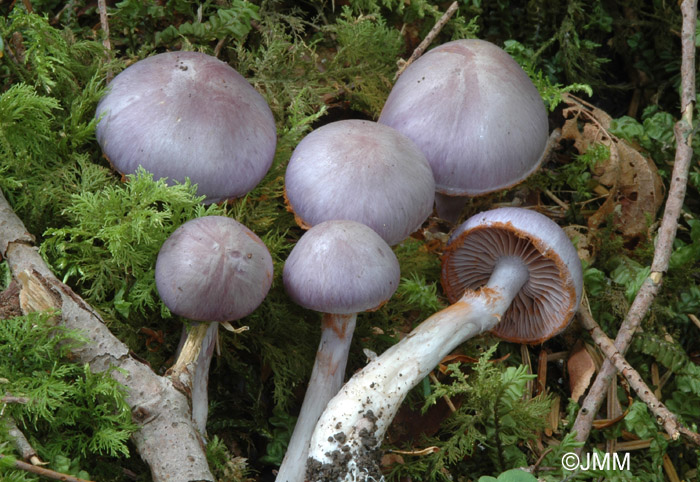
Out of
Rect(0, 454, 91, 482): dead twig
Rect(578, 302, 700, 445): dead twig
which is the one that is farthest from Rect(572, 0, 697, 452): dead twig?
Rect(0, 454, 91, 482): dead twig

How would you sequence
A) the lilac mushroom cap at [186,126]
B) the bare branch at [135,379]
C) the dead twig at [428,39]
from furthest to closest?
1. the dead twig at [428,39]
2. the lilac mushroom cap at [186,126]
3. the bare branch at [135,379]

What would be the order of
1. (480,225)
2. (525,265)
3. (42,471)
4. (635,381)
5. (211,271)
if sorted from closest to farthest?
1. (42,471)
2. (211,271)
3. (635,381)
4. (480,225)
5. (525,265)

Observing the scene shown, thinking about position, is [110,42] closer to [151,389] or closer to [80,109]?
[80,109]

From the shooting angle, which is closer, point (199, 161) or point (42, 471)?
point (42, 471)

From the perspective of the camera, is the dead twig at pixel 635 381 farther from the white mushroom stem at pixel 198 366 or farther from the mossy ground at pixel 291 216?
the white mushroom stem at pixel 198 366

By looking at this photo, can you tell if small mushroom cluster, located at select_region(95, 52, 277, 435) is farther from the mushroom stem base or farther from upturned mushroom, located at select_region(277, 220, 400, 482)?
the mushroom stem base

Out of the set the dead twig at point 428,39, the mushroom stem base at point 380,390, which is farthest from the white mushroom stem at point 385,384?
the dead twig at point 428,39

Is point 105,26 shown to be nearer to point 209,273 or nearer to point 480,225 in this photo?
point 209,273

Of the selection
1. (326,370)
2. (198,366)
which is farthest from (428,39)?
(198,366)
